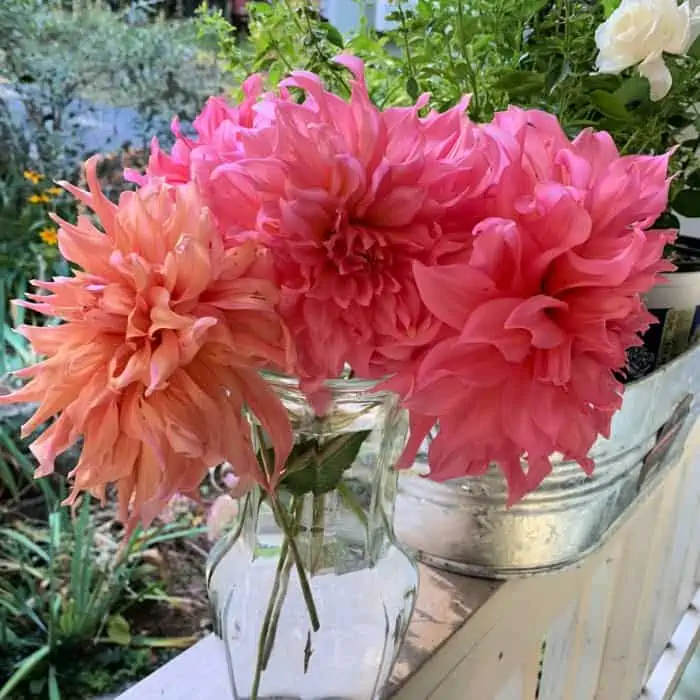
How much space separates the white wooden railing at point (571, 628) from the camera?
1.86 feet

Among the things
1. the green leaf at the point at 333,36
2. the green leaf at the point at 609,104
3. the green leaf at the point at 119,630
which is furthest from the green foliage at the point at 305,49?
the green leaf at the point at 119,630

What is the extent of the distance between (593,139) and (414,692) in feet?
1.25

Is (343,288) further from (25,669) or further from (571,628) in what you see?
(571,628)

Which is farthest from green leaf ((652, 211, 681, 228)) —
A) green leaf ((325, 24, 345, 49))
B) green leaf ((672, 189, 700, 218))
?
green leaf ((325, 24, 345, 49))

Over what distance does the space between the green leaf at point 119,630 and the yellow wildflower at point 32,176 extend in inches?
16.4

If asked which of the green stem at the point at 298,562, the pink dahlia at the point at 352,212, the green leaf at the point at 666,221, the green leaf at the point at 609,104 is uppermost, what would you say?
the green leaf at the point at 609,104

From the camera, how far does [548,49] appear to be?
0.58m

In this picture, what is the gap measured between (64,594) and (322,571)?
42 cm

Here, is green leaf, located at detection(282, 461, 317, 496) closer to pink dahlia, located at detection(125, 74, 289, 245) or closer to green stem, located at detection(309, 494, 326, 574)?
green stem, located at detection(309, 494, 326, 574)

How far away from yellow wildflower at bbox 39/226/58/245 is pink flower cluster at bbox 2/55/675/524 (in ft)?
1.60

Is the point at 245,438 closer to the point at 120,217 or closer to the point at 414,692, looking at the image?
the point at 120,217

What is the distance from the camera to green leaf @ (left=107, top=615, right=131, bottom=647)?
792mm

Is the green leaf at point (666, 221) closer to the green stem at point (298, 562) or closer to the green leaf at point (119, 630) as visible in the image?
the green stem at point (298, 562)

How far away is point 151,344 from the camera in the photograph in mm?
286
